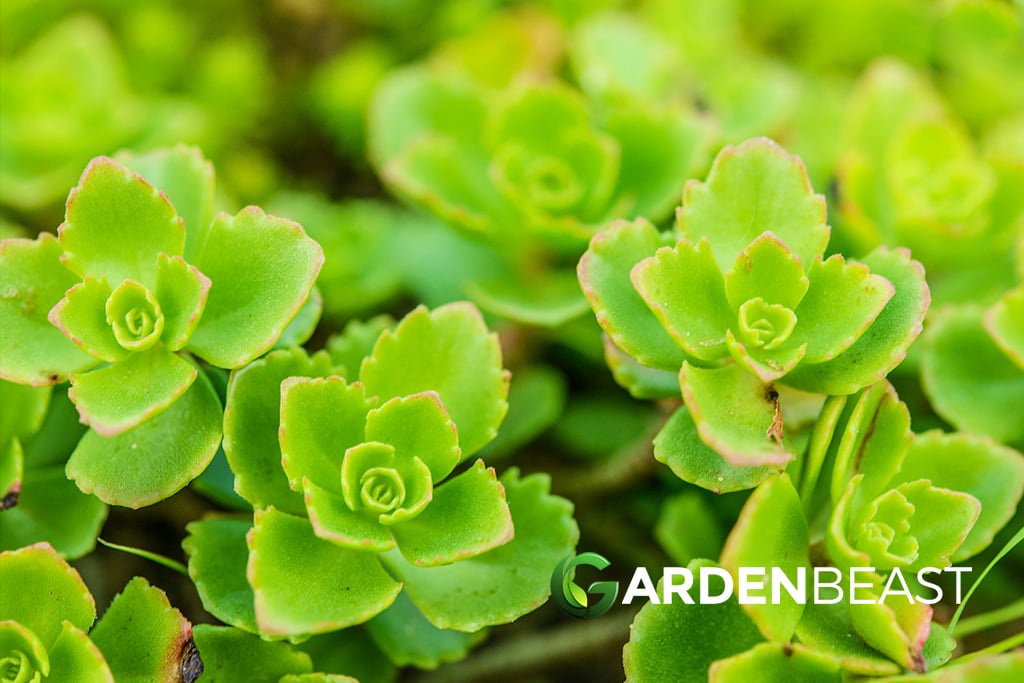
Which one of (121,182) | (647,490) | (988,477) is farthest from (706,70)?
(121,182)

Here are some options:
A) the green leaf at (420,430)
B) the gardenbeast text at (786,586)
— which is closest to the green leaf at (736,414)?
the gardenbeast text at (786,586)

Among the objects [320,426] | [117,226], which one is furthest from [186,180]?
[320,426]

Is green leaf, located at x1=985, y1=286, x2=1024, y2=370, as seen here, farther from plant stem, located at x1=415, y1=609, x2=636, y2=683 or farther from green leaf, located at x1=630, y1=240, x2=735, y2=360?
plant stem, located at x1=415, y1=609, x2=636, y2=683

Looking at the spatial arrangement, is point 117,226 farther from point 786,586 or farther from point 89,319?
point 786,586

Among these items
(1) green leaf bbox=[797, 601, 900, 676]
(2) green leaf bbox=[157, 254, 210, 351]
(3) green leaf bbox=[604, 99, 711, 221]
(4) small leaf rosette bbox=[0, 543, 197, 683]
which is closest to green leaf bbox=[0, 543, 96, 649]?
(4) small leaf rosette bbox=[0, 543, 197, 683]

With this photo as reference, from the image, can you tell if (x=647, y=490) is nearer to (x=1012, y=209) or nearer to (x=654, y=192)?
(x=654, y=192)
